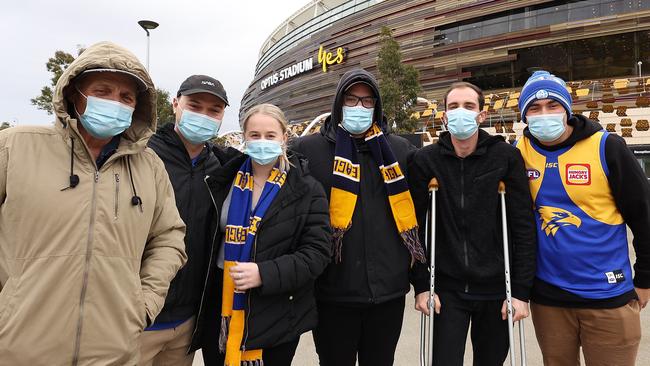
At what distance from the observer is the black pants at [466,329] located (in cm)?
258

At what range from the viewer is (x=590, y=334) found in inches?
98.1

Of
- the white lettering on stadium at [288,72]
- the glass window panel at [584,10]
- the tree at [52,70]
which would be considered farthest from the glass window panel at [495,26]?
the tree at [52,70]

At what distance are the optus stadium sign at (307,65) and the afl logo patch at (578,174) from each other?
32.1 meters

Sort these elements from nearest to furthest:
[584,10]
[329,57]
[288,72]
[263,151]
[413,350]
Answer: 1. [263,151]
2. [413,350]
3. [584,10]
4. [329,57]
5. [288,72]

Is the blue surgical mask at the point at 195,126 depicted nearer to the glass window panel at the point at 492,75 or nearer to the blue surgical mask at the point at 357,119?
the blue surgical mask at the point at 357,119

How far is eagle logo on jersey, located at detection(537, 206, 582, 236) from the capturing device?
8.16ft

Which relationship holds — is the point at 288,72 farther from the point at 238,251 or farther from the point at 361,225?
the point at 238,251

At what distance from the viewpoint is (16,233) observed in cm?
150

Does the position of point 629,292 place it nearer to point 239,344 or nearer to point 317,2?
point 239,344

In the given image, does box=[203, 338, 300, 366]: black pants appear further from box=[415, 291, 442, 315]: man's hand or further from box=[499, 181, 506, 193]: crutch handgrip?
box=[499, 181, 506, 193]: crutch handgrip

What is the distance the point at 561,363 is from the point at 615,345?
343mm

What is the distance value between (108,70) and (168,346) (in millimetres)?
1587

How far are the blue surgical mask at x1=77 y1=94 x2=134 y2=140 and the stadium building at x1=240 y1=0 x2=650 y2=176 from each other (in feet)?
39.5

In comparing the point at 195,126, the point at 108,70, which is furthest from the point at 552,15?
the point at 108,70
